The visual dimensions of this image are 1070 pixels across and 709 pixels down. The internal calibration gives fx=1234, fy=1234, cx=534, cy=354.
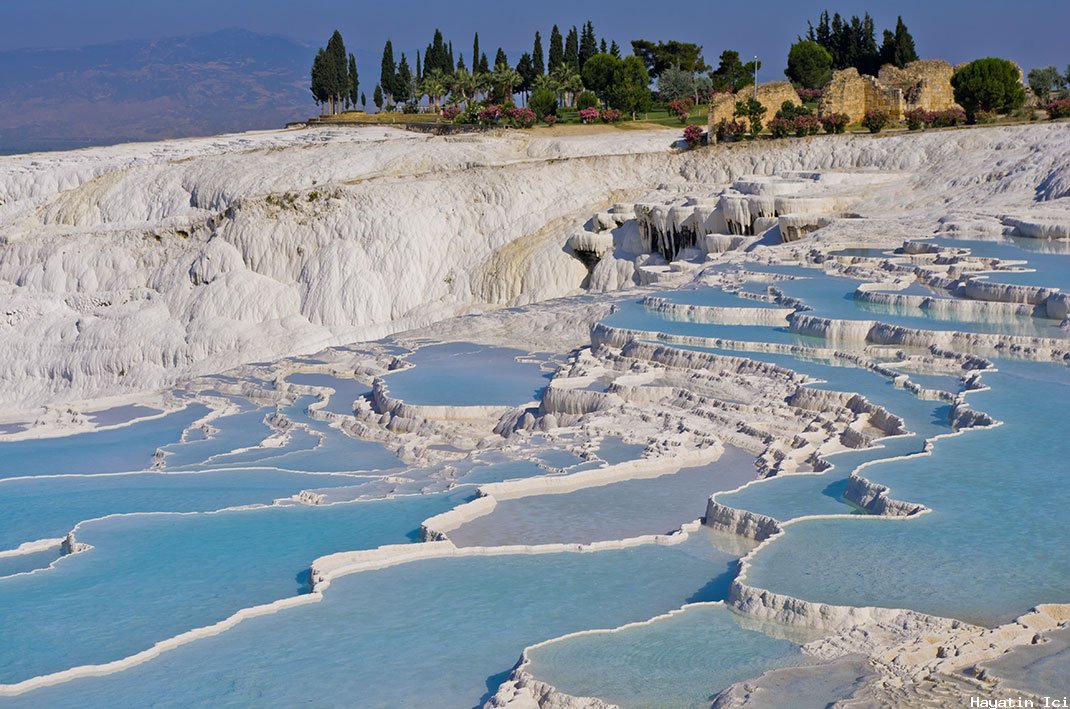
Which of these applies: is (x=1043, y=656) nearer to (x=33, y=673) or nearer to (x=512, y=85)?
(x=33, y=673)

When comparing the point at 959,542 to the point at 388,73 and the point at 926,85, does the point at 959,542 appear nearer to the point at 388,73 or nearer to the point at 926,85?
the point at 926,85

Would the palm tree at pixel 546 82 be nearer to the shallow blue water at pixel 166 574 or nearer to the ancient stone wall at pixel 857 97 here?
the ancient stone wall at pixel 857 97

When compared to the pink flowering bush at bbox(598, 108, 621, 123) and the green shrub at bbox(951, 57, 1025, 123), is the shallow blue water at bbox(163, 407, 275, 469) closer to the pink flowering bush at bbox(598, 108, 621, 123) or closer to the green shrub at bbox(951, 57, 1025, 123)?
the green shrub at bbox(951, 57, 1025, 123)

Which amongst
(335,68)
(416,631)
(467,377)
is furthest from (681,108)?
(416,631)

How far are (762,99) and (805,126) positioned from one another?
284 centimetres

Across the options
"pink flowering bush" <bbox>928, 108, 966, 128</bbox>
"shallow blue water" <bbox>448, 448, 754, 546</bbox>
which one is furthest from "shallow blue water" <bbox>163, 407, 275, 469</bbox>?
"pink flowering bush" <bbox>928, 108, 966, 128</bbox>

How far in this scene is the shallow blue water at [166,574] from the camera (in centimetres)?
796

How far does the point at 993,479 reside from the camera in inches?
369

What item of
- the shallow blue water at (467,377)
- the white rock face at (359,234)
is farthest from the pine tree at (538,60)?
the shallow blue water at (467,377)

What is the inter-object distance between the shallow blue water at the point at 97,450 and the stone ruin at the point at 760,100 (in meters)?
17.6

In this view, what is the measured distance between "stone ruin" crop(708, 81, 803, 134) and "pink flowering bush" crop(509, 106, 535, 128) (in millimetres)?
7941

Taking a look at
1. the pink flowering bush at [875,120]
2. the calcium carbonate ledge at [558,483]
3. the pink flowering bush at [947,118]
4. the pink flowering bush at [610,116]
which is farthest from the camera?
the pink flowering bush at [610,116]

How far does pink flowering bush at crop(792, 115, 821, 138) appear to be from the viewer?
29.1 meters

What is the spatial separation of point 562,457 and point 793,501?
2946 mm
